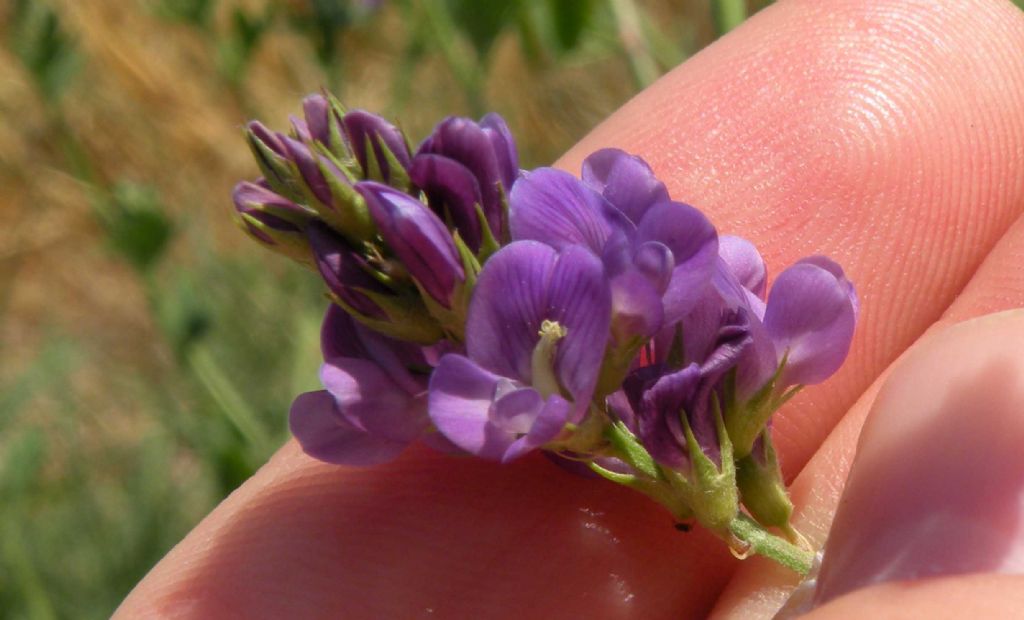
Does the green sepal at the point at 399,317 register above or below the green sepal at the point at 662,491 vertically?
above

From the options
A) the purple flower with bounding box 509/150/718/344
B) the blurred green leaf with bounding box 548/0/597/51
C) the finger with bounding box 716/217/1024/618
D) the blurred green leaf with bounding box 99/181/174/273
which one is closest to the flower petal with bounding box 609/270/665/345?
the purple flower with bounding box 509/150/718/344

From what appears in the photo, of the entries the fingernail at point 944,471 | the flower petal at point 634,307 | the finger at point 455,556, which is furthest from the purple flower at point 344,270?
the fingernail at point 944,471

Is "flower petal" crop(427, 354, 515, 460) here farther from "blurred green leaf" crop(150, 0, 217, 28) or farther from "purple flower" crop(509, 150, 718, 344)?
"blurred green leaf" crop(150, 0, 217, 28)

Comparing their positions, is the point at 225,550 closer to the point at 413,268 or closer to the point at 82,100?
the point at 413,268

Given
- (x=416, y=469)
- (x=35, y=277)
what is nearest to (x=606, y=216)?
(x=416, y=469)

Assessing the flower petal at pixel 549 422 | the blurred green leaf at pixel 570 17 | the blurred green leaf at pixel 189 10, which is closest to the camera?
the flower petal at pixel 549 422

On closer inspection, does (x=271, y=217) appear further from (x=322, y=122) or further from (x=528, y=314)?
(x=528, y=314)

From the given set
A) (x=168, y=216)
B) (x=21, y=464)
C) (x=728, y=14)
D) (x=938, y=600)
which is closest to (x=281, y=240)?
(x=938, y=600)

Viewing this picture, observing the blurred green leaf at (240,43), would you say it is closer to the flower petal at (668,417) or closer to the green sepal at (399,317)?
the green sepal at (399,317)
